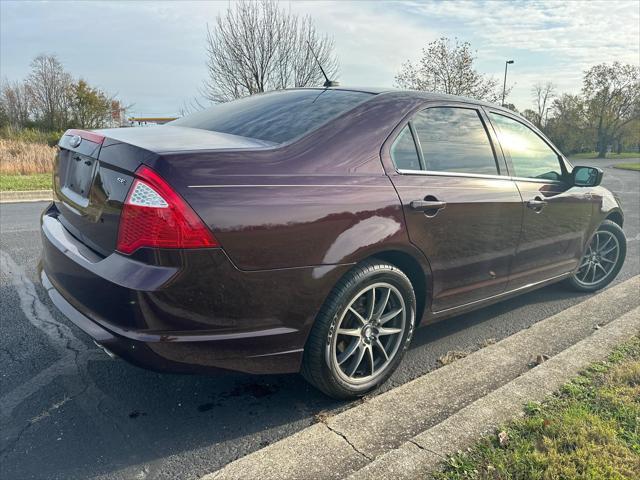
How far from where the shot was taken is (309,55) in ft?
60.0

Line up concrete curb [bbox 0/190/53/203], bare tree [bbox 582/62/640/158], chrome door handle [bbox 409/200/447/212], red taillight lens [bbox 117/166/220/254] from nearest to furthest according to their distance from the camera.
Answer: red taillight lens [bbox 117/166/220/254] < chrome door handle [bbox 409/200/447/212] < concrete curb [bbox 0/190/53/203] < bare tree [bbox 582/62/640/158]

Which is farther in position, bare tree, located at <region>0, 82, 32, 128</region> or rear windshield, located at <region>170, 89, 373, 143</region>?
bare tree, located at <region>0, 82, 32, 128</region>

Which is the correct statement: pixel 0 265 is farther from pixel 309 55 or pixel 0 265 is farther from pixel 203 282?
pixel 309 55

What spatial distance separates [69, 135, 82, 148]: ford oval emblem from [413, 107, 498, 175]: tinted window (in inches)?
73.2

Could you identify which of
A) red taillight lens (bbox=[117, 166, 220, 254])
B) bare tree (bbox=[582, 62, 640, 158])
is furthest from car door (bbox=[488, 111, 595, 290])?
bare tree (bbox=[582, 62, 640, 158])

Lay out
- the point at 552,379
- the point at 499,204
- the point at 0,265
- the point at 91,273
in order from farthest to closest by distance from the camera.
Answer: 1. the point at 0,265
2. the point at 499,204
3. the point at 552,379
4. the point at 91,273

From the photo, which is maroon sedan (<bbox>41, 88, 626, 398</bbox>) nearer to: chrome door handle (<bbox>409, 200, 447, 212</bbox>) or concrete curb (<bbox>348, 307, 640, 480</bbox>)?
chrome door handle (<bbox>409, 200, 447, 212</bbox>)

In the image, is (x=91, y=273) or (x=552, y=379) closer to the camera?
(x=91, y=273)

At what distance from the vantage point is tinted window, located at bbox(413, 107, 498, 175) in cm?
288

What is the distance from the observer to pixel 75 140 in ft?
8.07

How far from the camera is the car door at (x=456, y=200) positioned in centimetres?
267

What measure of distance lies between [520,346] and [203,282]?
90.6 inches

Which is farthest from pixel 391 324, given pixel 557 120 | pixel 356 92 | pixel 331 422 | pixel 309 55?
pixel 557 120

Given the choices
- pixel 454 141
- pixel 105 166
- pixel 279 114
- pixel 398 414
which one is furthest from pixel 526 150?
pixel 105 166
